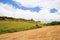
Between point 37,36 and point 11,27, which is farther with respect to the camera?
point 11,27

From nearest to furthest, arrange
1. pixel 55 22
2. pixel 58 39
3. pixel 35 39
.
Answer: pixel 58 39 → pixel 35 39 → pixel 55 22

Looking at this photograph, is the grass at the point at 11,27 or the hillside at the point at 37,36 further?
the grass at the point at 11,27

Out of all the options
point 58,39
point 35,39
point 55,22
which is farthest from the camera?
point 55,22

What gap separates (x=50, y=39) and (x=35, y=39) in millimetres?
1588

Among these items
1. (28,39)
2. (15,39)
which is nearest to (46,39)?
(28,39)

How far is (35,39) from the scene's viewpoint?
15.6 m

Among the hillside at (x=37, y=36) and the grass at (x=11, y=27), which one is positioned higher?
the hillside at (x=37, y=36)

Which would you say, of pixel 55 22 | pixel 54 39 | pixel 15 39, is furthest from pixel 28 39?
pixel 55 22

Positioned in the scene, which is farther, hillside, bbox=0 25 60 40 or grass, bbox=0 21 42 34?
grass, bbox=0 21 42 34

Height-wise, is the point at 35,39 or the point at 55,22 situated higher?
the point at 35,39

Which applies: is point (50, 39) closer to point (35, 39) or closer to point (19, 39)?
point (35, 39)

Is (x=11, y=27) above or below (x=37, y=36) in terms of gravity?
below

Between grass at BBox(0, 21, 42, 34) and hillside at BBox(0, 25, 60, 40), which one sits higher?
hillside at BBox(0, 25, 60, 40)

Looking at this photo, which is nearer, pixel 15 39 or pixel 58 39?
pixel 58 39
